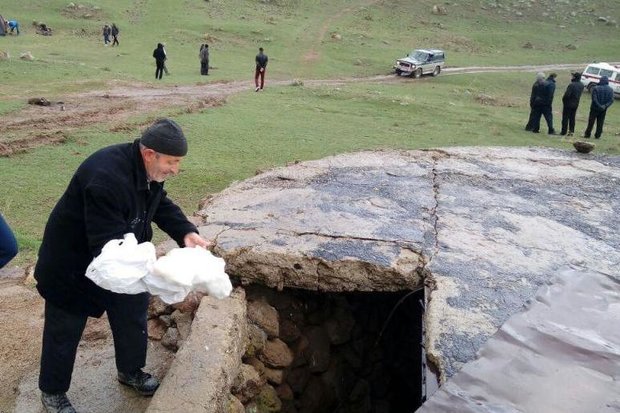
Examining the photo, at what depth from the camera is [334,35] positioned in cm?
3077

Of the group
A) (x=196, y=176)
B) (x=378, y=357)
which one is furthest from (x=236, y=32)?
(x=378, y=357)

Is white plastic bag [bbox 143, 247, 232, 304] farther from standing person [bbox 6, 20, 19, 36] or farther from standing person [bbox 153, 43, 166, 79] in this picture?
standing person [bbox 6, 20, 19, 36]

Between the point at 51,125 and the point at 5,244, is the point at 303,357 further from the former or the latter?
the point at 51,125

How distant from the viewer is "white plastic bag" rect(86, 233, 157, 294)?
284 centimetres

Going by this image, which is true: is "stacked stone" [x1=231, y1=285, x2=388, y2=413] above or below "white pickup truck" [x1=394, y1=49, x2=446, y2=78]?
below

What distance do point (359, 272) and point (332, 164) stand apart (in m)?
2.93

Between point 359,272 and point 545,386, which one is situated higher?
point 545,386

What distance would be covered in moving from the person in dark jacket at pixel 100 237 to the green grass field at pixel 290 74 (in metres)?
2.48

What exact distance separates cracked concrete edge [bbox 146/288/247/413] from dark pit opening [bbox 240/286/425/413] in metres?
0.40

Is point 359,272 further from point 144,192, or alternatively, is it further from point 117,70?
point 117,70

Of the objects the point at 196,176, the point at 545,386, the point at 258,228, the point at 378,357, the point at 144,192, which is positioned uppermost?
the point at 144,192

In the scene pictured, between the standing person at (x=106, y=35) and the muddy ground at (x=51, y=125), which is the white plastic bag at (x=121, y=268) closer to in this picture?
the muddy ground at (x=51, y=125)

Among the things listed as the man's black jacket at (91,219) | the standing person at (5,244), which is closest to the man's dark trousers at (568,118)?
the man's black jacket at (91,219)

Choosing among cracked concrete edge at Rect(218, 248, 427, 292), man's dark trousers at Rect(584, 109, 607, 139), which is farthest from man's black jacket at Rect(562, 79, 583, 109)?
cracked concrete edge at Rect(218, 248, 427, 292)
